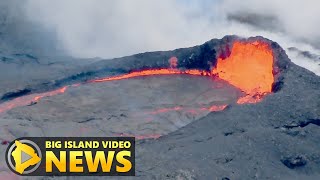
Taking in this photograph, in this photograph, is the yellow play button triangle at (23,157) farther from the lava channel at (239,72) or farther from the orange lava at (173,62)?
the orange lava at (173,62)

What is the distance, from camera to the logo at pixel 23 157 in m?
18.7

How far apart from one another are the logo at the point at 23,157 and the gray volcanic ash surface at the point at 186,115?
0.32 m

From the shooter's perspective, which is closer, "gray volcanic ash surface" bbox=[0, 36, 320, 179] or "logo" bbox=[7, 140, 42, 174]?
"logo" bbox=[7, 140, 42, 174]

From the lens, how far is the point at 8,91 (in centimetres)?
2506

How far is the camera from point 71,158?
18.5 metres

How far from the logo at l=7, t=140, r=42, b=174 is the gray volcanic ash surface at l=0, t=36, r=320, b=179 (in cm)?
32

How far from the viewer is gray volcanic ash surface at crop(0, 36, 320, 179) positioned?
19.0 m

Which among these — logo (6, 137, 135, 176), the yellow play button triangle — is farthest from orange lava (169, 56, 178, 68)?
the yellow play button triangle

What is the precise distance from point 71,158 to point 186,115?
5.00 m

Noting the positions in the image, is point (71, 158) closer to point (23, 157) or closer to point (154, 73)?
point (23, 157)

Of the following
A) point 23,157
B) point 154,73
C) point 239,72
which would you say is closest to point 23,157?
point 23,157

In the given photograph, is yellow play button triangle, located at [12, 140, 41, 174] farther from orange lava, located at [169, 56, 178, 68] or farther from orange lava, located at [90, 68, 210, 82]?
orange lava, located at [169, 56, 178, 68]

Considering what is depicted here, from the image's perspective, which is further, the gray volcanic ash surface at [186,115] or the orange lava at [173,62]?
the orange lava at [173,62]

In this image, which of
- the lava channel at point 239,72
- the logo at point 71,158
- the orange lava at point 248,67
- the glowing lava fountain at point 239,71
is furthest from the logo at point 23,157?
the orange lava at point 248,67
